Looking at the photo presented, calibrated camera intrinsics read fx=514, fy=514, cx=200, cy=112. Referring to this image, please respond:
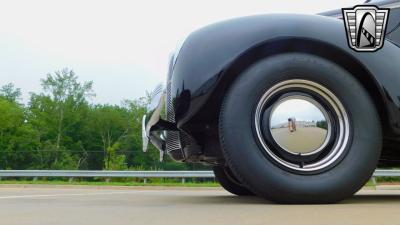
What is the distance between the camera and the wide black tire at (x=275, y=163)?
2592mm

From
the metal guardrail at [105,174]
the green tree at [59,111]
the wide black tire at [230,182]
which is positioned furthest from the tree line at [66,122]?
the wide black tire at [230,182]

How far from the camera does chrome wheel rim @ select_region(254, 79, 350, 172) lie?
265 cm

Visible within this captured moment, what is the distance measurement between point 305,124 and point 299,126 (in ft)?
0.11

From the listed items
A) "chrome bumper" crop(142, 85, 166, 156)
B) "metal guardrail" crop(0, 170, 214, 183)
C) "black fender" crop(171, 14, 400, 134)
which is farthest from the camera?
"metal guardrail" crop(0, 170, 214, 183)

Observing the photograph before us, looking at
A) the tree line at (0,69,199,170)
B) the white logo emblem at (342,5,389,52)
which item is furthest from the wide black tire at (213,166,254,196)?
the tree line at (0,69,199,170)

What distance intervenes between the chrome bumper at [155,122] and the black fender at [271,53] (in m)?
0.62

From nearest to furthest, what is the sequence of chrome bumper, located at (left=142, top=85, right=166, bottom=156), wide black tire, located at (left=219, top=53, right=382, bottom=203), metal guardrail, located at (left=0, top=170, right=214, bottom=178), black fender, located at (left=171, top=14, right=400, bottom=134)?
wide black tire, located at (left=219, top=53, right=382, bottom=203) < black fender, located at (left=171, top=14, right=400, bottom=134) < chrome bumper, located at (left=142, top=85, right=166, bottom=156) < metal guardrail, located at (left=0, top=170, right=214, bottom=178)

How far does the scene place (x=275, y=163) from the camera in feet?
8.63

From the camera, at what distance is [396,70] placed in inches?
108

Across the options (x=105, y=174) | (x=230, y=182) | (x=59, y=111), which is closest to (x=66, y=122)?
(x=59, y=111)

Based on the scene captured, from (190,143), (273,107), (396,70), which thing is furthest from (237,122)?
(396,70)

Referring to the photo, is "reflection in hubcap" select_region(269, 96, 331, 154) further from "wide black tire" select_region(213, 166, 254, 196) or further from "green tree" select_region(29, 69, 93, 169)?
"green tree" select_region(29, 69, 93, 169)

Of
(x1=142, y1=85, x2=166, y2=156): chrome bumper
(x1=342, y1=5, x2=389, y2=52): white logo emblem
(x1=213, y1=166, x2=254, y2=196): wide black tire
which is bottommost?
(x1=213, y1=166, x2=254, y2=196): wide black tire

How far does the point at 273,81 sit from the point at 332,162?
52 centimetres
